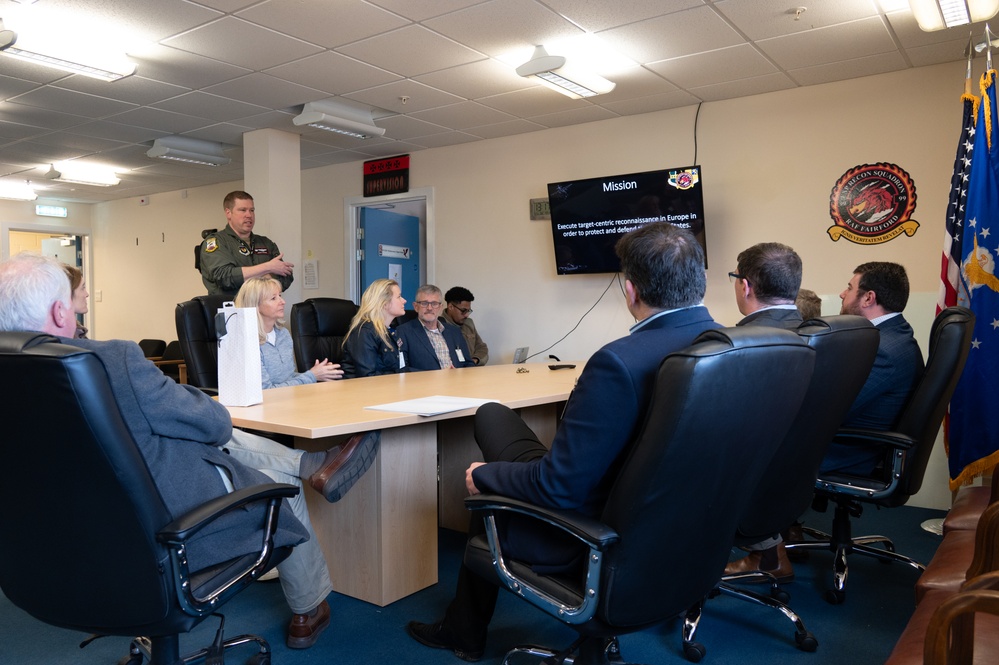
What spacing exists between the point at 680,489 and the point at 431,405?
4.21 feet

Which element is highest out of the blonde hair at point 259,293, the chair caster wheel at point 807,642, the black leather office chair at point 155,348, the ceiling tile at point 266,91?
the ceiling tile at point 266,91

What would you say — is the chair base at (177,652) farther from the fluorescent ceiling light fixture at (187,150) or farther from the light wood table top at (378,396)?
the fluorescent ceiling light fixture at (187,150)

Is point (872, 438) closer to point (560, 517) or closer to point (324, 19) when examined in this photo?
point (560, 517)

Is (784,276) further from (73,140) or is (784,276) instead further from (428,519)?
(73,140)

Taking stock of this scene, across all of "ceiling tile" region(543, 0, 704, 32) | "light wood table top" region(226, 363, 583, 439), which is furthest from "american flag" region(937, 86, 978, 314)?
"light wood table top" region(226, 363, 583, 439)

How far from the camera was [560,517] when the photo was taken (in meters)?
1.52

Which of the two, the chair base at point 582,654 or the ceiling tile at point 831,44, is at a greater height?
the ceiling tile at point 831,44

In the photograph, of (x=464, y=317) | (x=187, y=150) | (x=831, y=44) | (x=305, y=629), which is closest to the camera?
(x=305, y=629)

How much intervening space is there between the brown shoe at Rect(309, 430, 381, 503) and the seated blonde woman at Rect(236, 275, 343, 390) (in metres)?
0.92

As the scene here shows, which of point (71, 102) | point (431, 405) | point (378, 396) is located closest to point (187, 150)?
point (71, 102)

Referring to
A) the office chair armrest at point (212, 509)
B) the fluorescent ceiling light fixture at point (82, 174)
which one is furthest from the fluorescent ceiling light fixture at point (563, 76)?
the fluorescent ceiling light fixture at point (82, 174)

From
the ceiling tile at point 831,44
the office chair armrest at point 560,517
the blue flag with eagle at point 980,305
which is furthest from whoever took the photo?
the ceiling tile at point 831,44

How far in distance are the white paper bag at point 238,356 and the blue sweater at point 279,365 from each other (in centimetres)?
67

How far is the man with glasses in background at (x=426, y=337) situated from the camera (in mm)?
4398
